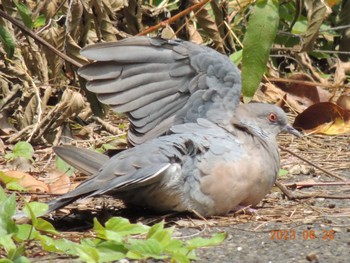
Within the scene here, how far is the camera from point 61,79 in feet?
19.9

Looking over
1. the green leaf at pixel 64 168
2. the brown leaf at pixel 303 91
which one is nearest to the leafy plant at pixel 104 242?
the green leaf at pixel 64 168

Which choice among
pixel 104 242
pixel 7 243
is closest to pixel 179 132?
pixel 104 242

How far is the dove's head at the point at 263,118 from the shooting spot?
4.90 m

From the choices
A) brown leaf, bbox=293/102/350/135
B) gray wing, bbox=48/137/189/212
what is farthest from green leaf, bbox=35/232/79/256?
brown leaf, bbox=293/102/350/135

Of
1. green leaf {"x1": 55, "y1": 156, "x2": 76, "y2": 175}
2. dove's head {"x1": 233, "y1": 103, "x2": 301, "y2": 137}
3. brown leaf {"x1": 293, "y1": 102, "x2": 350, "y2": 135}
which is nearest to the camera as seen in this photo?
dove's head {"x1": 233, "y1": 103, "x2": 301, "y2": 137}

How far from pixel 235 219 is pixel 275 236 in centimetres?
36

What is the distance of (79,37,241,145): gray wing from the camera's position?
475 centimetres

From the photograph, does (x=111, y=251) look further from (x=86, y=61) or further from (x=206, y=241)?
(x=86, y=61)

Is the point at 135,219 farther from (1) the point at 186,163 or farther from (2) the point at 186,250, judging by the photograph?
(2) the point at 186,250

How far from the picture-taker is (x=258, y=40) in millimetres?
4848

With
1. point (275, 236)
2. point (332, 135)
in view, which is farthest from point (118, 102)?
point (332, 135)

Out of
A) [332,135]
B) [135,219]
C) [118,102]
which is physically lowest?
[332,135]

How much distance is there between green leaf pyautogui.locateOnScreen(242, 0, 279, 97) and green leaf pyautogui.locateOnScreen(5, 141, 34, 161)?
4.08 feet

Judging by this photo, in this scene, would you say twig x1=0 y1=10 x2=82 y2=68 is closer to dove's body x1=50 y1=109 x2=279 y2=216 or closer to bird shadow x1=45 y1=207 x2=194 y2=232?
dove's body x1=50 y1=109 x2=279 y2=216
